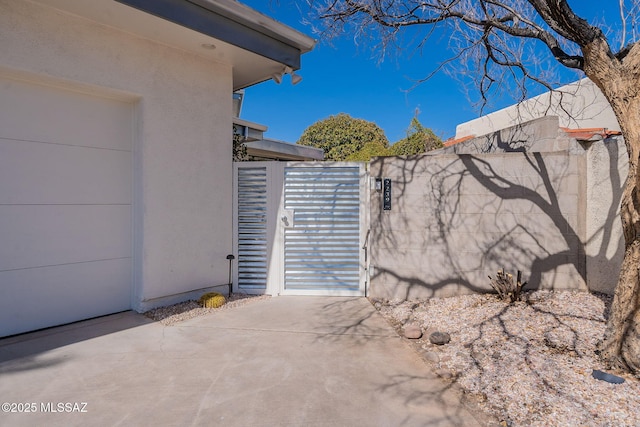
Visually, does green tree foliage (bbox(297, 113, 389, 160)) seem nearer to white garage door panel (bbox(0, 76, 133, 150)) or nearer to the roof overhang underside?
the roof overhang underside

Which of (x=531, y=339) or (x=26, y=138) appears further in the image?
(x=26, y=138)

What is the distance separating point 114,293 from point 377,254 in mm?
3843

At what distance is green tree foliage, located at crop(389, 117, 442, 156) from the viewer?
44.5 ft

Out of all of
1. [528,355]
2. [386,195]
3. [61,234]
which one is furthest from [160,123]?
[528,355]

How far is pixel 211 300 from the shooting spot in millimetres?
5500

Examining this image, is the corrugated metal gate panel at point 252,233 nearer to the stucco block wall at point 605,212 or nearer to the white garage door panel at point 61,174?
the white garage door panel at point 61,174

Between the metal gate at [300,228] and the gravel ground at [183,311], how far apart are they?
1.62 feet

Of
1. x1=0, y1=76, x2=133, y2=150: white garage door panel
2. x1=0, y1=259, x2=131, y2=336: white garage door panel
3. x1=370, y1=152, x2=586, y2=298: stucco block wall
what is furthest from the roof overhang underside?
x1=0, y1=259, x2=131, y2=336: white garage door panel

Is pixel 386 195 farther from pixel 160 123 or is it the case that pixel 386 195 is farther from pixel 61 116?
pixel 61 116

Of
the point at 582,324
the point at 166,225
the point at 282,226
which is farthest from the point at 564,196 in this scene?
the point at 166,225

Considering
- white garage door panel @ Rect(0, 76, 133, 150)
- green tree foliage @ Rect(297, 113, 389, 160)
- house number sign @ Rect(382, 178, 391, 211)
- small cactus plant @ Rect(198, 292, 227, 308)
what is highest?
green tree foliage @ Rect(297, 113, 389, 160)

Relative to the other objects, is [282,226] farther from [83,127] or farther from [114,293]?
[83,127]

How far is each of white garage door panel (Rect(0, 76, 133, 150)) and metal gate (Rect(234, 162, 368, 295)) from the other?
1.91 meters

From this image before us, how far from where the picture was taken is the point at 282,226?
6176mm
